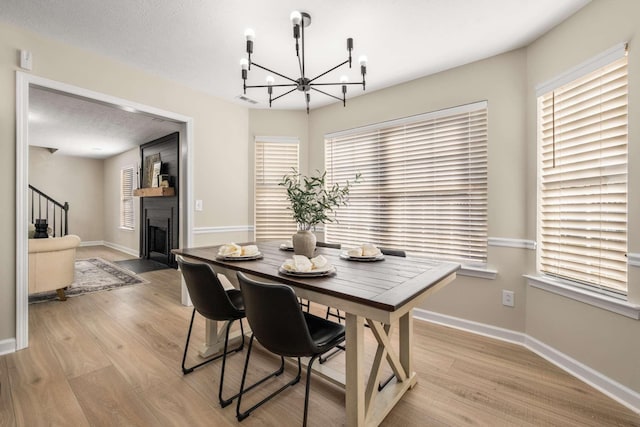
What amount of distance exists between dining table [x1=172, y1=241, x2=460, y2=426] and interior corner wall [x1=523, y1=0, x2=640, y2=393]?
105 cm

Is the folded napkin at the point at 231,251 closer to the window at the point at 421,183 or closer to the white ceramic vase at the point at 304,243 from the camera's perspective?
the white ceramic vase at the point at 304,243

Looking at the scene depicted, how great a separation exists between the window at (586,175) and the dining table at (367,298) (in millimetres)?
1027

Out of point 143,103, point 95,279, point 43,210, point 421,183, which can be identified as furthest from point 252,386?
point 43,210

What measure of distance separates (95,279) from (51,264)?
1.16 meters

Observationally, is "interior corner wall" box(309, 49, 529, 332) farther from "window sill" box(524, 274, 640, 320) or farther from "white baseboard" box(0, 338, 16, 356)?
"white baseboard" box(0, 338, 16, 356)

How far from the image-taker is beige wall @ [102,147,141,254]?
673 cm

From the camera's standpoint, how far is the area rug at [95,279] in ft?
12.6

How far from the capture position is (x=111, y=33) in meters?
2.33

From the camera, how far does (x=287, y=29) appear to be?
7.45ft

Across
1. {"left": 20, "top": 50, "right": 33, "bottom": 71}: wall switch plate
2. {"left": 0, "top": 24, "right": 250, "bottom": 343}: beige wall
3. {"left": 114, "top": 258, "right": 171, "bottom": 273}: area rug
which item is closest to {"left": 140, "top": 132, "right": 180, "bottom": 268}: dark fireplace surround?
{"left": 114, "top": 258, "right": 171, "bottom": 273}: area rug

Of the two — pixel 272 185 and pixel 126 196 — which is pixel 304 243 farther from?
pixel 126 196

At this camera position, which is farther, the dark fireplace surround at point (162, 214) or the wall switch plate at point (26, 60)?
the dark fireplace surround at point (162, 214)

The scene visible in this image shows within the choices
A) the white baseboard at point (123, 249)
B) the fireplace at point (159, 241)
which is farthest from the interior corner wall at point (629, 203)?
the white baseboard at point (123, 249)

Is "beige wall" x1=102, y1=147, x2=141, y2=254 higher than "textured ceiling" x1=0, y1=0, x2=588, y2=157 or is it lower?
lower
